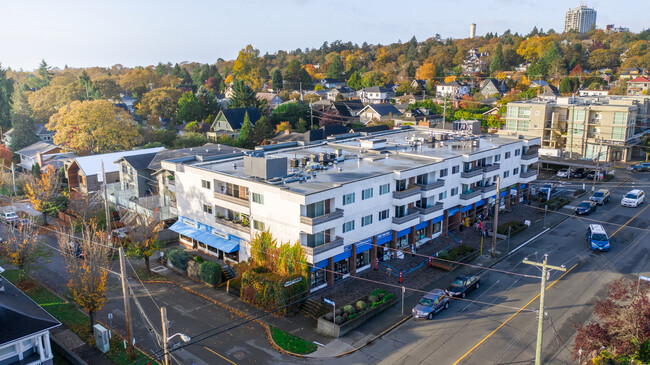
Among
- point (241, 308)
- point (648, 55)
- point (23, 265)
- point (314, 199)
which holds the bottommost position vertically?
point (241, 308)

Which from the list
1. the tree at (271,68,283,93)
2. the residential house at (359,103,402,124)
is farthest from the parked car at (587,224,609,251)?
the tree at (271,68,283,93)

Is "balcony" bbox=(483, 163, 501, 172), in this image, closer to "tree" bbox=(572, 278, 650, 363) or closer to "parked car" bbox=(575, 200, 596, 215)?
"parked car" bbox=(575, 200, 596, 215)

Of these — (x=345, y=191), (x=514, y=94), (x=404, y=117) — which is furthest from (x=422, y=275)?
(x=514, y=94)

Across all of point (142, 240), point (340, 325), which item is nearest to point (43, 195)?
point (142, 240)

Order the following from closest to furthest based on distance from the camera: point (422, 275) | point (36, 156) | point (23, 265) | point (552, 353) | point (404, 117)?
1. point (552, 353)
2. point (23, 265)
3. point (422, 275)
4. point (36, 156)
5. point (404, 117)

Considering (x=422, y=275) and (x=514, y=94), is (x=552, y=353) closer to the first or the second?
(x=422, y=275)

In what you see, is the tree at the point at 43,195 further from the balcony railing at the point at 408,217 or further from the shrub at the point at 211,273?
the balcony railing at the point at 408,217
